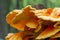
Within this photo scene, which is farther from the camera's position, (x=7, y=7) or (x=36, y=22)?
(x=7, y=7)

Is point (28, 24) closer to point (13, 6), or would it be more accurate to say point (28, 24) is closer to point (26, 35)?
point (26, 35)

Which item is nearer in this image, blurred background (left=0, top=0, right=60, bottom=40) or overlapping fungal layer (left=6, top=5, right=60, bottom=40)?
overlapping fungal layer (left=6, top=5, right=60, bottom=40)

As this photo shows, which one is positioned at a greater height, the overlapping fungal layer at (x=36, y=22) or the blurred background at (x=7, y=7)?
the blurred background at (x=7, y=7)

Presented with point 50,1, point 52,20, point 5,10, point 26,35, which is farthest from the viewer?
point 50,1

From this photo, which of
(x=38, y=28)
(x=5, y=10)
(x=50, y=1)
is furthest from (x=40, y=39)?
(x=50, y=1)

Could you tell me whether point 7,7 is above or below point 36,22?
above

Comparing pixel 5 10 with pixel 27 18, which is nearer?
pixel 27 18

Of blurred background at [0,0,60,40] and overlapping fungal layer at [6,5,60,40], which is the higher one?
blurred background at [0,0,60,40]

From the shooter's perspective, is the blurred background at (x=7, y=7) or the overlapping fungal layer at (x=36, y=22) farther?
the blurred background at (x=7, y=7)
